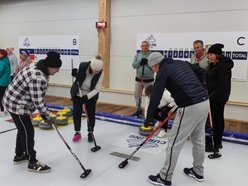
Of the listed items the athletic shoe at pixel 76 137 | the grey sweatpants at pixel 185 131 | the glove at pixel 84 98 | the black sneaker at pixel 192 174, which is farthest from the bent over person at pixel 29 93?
the black sneaker at pixel 192 174

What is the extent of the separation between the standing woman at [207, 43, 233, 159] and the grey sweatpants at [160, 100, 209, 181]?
891mm

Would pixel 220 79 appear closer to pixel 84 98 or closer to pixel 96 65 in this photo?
pixel 96 65

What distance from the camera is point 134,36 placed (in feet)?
19.6

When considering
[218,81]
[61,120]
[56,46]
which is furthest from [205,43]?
[56,46]

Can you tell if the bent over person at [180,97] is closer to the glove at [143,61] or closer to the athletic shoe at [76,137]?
the athletic shoe at [76,137]

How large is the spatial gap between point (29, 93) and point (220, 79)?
225 centimetres

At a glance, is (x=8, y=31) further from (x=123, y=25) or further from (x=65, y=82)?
(x=123, y=25)

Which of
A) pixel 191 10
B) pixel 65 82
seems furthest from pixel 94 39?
pixel 191 10

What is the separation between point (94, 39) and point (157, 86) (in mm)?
4603

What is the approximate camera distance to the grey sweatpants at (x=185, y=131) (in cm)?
229

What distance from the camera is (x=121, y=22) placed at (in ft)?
20.0

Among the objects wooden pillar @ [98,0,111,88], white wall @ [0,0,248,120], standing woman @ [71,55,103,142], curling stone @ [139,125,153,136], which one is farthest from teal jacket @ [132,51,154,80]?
standing woman @ [71,55,103,142]

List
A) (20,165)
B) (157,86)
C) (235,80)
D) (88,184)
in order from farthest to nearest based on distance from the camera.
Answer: (235,80) → (20,165) → (88,184) → (157,86)

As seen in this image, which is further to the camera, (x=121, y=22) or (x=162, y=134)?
(x=121, y=22)
